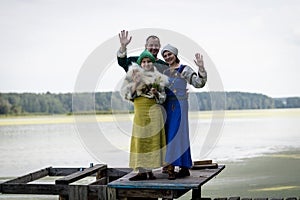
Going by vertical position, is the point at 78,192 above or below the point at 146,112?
below

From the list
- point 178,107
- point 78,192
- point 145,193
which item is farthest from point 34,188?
point 178,107

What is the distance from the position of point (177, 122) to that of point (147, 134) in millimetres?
296

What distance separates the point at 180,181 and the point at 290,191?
5341mm

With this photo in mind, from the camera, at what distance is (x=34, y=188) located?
5.55 m

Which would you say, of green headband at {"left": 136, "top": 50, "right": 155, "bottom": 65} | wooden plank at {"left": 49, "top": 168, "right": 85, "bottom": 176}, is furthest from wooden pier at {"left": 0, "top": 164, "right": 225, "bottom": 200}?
green headband at {"left": 136, "top": 50, "right": 155, "bottom": 65}

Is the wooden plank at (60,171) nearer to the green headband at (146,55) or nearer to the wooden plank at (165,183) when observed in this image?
the wooden plank at (165,183)

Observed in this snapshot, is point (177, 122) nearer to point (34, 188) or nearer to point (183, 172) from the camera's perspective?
point (183, 172)

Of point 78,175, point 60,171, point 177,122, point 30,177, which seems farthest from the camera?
point 60,171

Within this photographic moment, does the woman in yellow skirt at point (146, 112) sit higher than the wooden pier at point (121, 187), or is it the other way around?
the woman in yellow skirt at point (146, 112)

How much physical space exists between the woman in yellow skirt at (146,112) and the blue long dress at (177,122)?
0.28 ft

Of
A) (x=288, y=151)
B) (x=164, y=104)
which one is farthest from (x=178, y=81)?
(x=288, y=151)

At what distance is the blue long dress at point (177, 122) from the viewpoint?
5336mm

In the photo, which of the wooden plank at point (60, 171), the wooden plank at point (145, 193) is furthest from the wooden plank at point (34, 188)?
the wooden plank at point (60, 171)

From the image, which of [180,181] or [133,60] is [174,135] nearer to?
[180,181]
